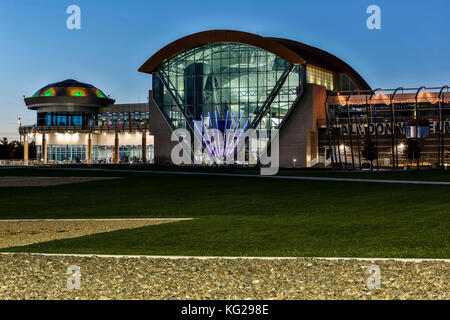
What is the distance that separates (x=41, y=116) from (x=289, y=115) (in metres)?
55.8

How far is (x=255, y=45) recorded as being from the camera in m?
72.2

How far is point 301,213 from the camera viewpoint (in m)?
21.4

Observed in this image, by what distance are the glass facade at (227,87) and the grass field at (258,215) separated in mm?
34241

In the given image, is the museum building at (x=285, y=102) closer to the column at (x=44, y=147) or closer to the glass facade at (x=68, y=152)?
the column at (x=44, y=147)

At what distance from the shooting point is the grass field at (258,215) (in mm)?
13742

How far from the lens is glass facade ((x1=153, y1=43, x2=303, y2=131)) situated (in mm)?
71875

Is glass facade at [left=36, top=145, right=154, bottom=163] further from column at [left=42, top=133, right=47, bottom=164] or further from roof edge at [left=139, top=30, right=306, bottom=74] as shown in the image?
roof edge at [left=139, top=30, right=306, bottom=74]

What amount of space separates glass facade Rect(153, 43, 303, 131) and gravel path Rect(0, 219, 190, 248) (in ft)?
173

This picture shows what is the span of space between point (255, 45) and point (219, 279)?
63988 mm

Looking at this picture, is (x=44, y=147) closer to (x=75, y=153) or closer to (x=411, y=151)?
(x=75, y=153)

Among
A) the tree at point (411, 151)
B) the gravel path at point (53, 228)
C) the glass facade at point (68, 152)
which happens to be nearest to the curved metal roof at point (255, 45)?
the tree at point (411, 151)

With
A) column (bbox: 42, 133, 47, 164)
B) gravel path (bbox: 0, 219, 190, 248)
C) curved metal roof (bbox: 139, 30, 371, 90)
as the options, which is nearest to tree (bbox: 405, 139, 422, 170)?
curved metal roof (bbox: 139, 30, 371, 90)

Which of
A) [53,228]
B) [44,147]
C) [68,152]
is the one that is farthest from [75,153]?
[53,228]

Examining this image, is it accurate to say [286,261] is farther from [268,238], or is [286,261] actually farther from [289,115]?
[289,115]
